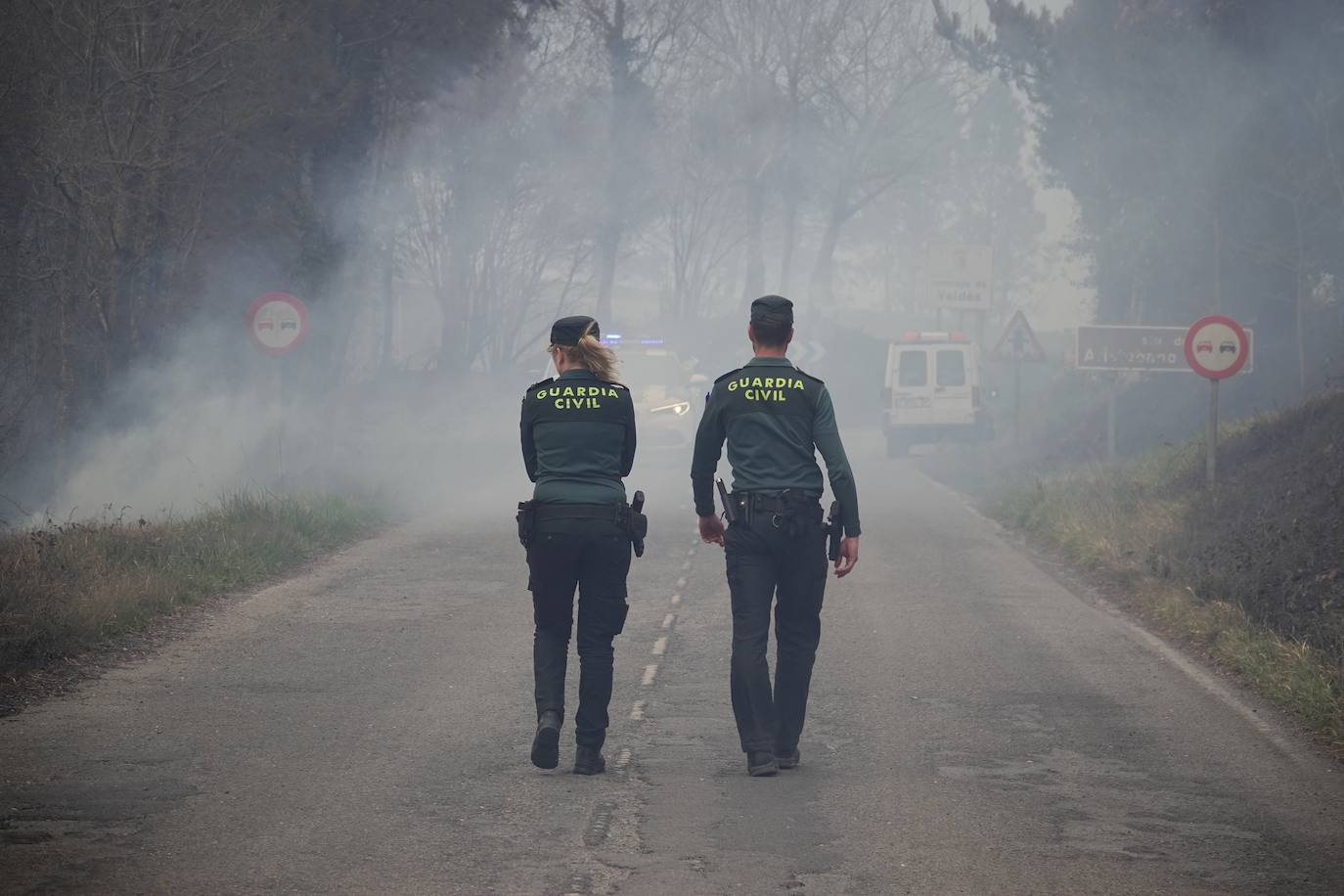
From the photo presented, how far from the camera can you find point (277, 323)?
17562 mm

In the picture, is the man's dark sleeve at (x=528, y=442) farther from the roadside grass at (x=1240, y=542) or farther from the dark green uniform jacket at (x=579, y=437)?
the roadside grass at (x=1240, y=542)

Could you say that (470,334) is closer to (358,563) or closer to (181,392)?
(181,392)

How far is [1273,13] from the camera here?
915 inches

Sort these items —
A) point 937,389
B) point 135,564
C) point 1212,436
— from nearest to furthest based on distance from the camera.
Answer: point 135,564 → point 1212,436 → point 937,389

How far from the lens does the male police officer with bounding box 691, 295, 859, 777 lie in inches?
267

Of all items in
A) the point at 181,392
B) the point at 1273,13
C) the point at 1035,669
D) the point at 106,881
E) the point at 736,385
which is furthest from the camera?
the point at 1273,13

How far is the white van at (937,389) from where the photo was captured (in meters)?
29.4

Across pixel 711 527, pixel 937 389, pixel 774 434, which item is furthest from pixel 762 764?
pixel 937 389

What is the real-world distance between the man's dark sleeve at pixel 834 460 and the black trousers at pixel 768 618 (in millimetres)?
146

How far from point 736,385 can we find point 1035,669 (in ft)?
11.9

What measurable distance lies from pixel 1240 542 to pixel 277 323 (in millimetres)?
10417

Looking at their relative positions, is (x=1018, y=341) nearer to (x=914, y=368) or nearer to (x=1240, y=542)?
(x=914, y=368)

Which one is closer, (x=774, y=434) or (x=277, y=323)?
(x=774, y=434)

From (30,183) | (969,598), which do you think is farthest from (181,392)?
(969,598)
